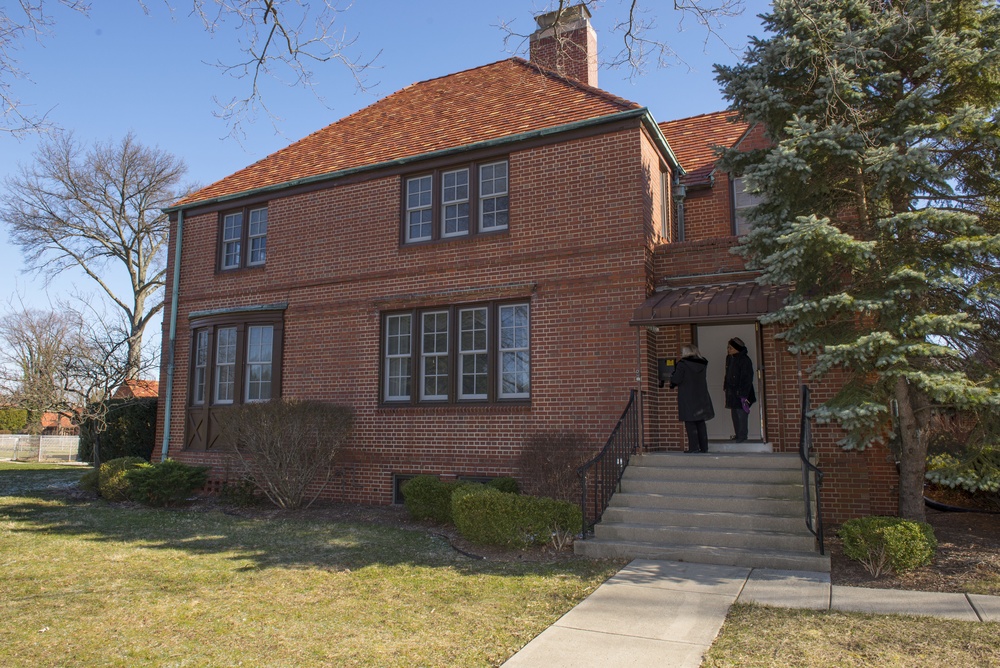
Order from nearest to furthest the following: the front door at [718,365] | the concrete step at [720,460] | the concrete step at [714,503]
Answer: the concrete step at [714,503]
the concrete step at [720,460]
the front door at [718,365]

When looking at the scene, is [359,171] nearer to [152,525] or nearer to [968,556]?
[152,525]

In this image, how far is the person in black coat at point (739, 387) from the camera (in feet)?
32.3

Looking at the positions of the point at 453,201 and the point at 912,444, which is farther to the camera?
the point at 453,201

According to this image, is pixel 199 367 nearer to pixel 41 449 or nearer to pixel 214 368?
pixel 214 368

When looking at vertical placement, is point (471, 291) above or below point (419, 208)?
below

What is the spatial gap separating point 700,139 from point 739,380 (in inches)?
277

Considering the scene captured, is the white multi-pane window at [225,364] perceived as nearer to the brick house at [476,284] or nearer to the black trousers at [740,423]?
the brick house at [476,284]

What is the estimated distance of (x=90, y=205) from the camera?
31.8 meters

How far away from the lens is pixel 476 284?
468 inches

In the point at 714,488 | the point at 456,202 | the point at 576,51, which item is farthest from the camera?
the point at 576,51

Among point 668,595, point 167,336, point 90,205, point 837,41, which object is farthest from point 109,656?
point 90,205

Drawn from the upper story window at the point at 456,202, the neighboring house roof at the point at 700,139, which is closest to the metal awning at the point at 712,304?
the upper story window at the point at 456,202

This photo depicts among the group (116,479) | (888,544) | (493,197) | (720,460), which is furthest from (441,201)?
(888,544)

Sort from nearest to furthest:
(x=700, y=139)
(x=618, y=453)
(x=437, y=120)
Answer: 1. (x=618, y=453)
2. (x=437, y=120)
3. (x=700, y=139)
